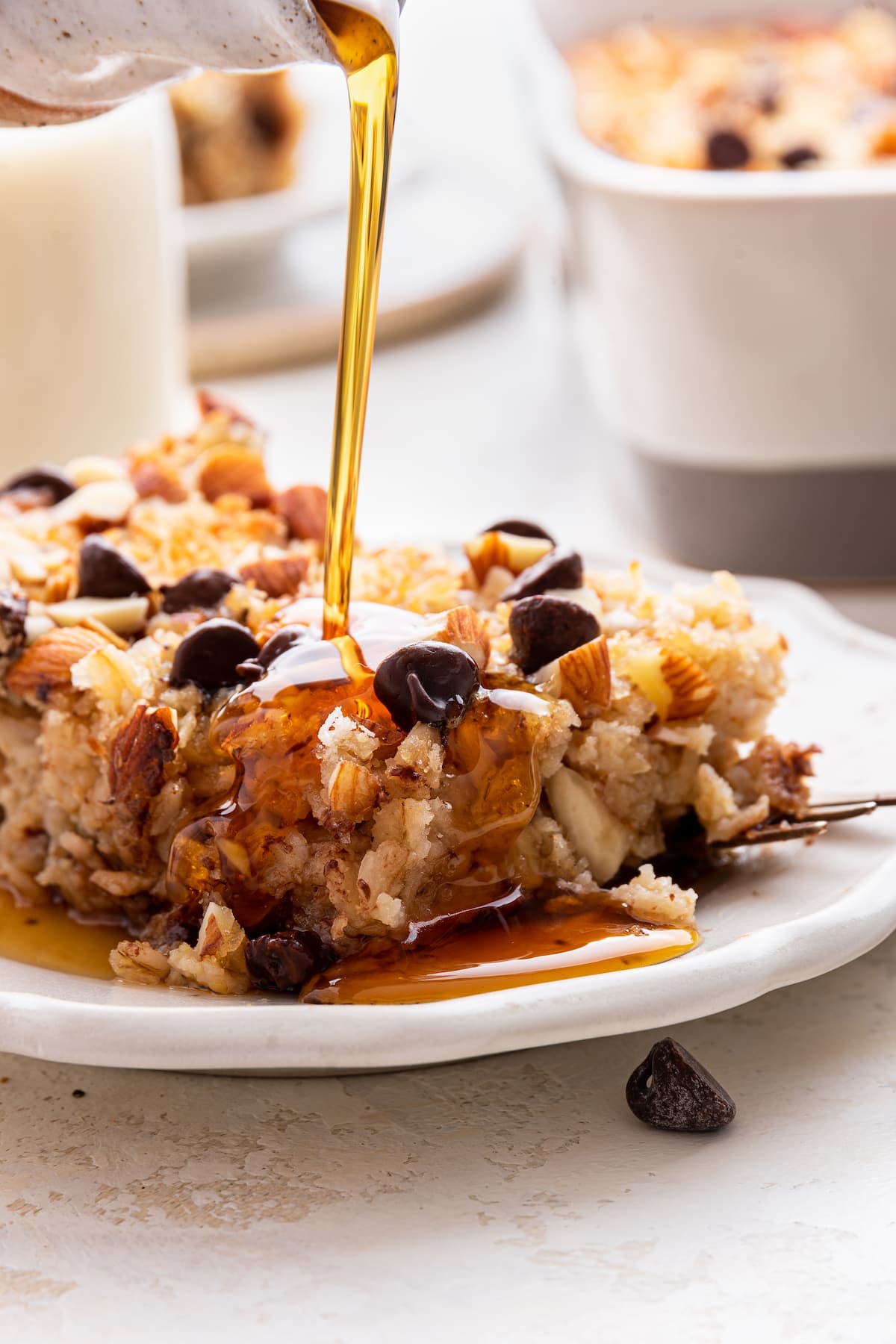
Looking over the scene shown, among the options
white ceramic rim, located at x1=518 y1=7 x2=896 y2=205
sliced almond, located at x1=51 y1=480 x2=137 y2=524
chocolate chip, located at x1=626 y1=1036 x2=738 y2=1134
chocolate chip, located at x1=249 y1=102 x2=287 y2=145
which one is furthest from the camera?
chocolate chip, located at x1=249 y1=102 x2=287 y2=145

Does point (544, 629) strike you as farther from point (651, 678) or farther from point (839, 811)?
point (839, 811)

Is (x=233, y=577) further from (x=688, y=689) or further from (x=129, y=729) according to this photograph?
(x=688, y=689)

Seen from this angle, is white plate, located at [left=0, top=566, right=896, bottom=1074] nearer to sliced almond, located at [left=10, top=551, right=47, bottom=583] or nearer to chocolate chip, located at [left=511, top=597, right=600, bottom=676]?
chocolate chip, located at [left=511, top=597, right=600, bottom=676]

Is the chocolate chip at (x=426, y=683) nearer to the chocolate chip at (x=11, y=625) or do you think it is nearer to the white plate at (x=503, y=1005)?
the white plate at (x=503, y=1005)

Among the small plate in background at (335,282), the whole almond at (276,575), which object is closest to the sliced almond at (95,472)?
the whole almond at (276,575)

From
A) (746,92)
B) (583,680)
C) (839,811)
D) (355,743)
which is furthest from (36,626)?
(746,92)

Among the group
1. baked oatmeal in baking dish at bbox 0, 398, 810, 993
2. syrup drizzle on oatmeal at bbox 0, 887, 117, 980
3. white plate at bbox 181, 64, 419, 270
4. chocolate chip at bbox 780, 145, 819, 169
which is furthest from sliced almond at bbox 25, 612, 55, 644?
white plate at bbox 181, 64, 419, 270

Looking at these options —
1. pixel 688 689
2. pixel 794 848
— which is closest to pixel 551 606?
pixel 688 689
